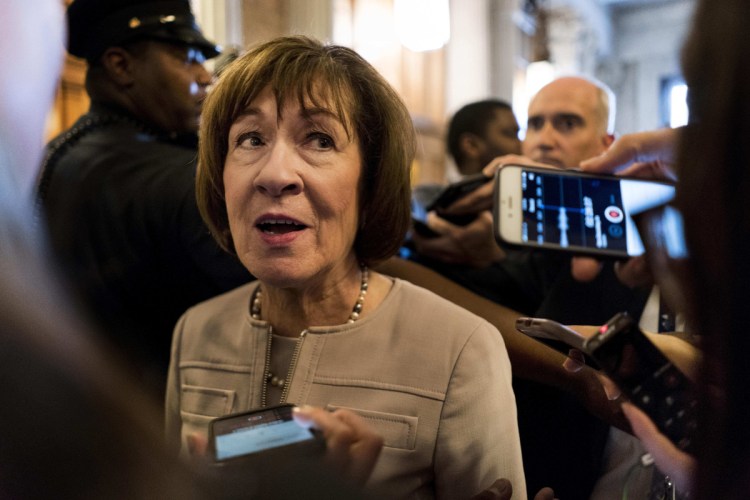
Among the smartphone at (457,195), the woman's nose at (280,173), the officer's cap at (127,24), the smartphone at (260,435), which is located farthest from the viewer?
the officer's cap at (127,24)

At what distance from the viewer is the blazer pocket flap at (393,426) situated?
71 cm

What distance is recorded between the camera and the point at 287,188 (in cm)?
70

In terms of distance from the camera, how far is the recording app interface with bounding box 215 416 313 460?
485 mm

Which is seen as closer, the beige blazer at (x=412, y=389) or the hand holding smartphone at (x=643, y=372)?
the hand holding smartphone at (x=643, y=372)

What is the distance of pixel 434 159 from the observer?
165 inches

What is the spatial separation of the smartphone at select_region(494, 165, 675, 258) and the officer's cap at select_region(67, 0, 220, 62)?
700 millimetres

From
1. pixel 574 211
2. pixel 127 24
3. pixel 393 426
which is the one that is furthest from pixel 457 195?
pixel 127 24

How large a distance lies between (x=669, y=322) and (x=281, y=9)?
0.71 meters

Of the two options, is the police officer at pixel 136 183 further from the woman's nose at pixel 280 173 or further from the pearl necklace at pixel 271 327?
the woman's nose at pixel 280 173

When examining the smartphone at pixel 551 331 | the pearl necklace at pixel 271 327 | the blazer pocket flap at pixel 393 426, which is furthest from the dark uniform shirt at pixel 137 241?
the smartphone at pixel 551 331

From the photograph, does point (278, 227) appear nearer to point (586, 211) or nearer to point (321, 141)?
point (321, 141)

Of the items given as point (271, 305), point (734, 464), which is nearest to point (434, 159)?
point (271, 305)

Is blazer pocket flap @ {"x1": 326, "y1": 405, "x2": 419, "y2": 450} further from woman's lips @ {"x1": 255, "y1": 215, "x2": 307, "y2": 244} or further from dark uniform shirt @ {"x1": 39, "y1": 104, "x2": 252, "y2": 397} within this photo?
dark uniform shirt @ {"x1": 39, "y1": 104, "x2": 252, "y2": 397}

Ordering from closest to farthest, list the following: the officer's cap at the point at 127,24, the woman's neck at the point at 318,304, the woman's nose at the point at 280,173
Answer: the woman's nose at the point at 280,173
the woman's neck at the point at 318,304
the officer's cap at the point at 127,24
